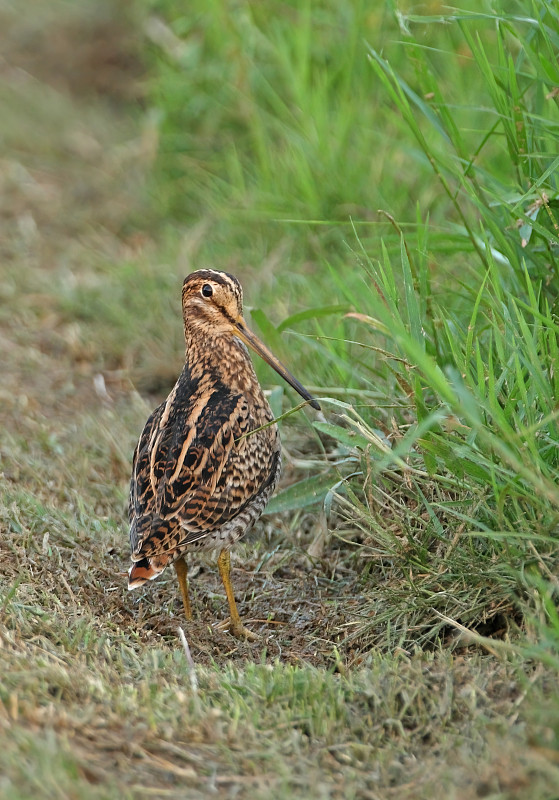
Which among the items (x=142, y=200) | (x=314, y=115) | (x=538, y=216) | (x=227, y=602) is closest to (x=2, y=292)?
(x=142, y=200)

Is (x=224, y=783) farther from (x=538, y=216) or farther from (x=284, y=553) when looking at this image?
(x=538, y=216)

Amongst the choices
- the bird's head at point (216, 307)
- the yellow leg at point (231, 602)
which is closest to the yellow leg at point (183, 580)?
the yellow leg at point (231, 602)

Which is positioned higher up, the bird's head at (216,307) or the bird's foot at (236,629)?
the bird's head at (216,307)

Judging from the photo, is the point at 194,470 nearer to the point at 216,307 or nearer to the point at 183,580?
→ the point at 183,580

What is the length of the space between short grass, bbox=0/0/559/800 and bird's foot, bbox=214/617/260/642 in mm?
50

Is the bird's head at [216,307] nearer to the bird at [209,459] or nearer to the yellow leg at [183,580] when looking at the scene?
the bird at [209,459]

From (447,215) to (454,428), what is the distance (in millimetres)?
2817

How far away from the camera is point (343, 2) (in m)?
6.57

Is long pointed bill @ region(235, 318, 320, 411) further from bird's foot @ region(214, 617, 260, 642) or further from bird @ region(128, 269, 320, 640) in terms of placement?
bird's foot @ region(214, 617, 260, 642)

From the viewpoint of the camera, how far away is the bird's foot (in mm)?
3529

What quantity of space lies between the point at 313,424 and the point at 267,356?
0.52 m

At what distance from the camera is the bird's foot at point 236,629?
3.53m

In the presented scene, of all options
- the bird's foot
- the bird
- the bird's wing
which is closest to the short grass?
the bird's foot

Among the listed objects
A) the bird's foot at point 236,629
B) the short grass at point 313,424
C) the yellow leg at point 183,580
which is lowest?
the bird's foot at point 236,629
